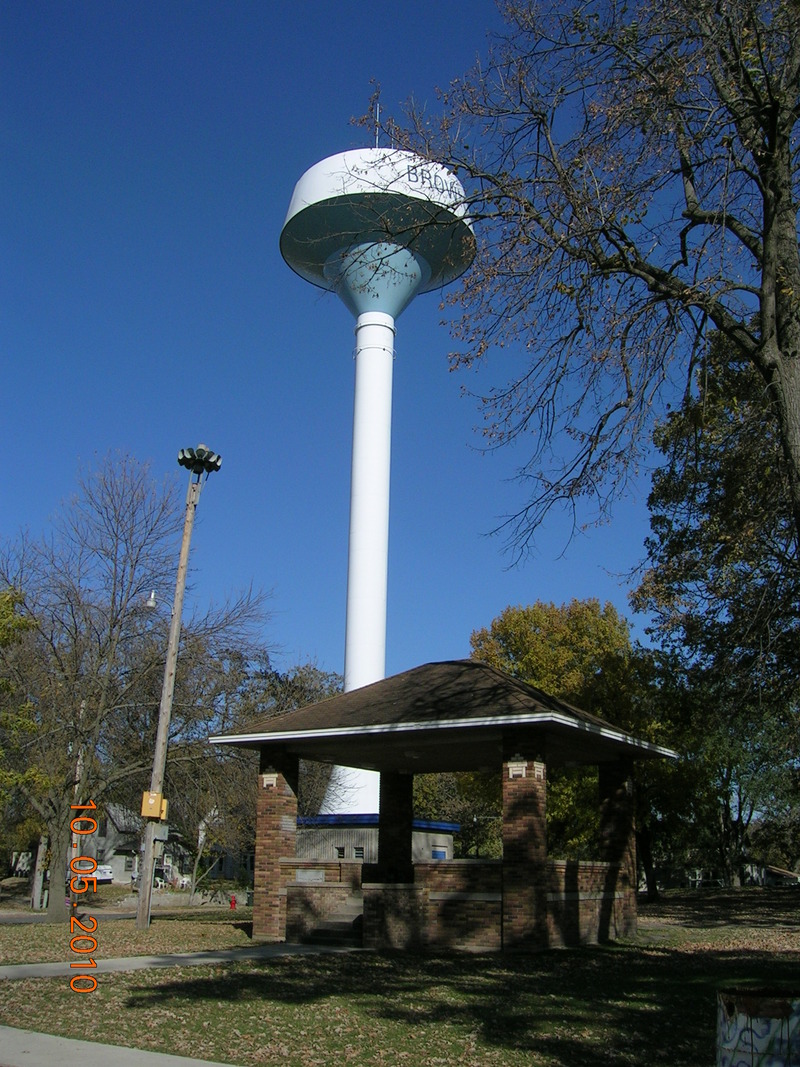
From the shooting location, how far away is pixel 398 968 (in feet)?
49.2

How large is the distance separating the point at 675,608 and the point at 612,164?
13.8 m

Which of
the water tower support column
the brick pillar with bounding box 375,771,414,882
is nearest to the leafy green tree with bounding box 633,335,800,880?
the brick pillar with bounding box 375,771,414,882

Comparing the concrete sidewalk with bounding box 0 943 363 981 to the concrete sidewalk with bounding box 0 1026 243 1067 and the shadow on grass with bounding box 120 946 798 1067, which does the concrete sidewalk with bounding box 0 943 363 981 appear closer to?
the shadow on grass with bounding box 120 946 798 1067

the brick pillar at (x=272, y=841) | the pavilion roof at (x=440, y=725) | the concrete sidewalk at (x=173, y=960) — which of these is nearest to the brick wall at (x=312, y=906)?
the brick pillar at (x=272, y=841)

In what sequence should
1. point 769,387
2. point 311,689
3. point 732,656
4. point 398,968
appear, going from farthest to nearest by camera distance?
point 311,689
point 732,656
point 398,968
point 769,387

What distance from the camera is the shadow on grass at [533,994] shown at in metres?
9.24

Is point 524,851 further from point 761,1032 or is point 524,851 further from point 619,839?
point 761,1032

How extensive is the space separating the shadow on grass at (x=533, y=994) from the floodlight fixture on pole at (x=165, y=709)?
4810mm

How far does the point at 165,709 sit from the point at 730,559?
11976 millimetres

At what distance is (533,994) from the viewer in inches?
478

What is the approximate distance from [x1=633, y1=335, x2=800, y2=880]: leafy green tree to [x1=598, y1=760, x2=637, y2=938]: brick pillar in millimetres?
3076

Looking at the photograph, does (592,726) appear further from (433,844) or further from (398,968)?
(433,844)

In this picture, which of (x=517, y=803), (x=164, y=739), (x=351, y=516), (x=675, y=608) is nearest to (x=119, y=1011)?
(x=517, y=803)

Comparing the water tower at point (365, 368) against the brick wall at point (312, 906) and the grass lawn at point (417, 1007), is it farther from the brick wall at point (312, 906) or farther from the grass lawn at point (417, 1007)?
the grass lawn at point (417, 1007)
